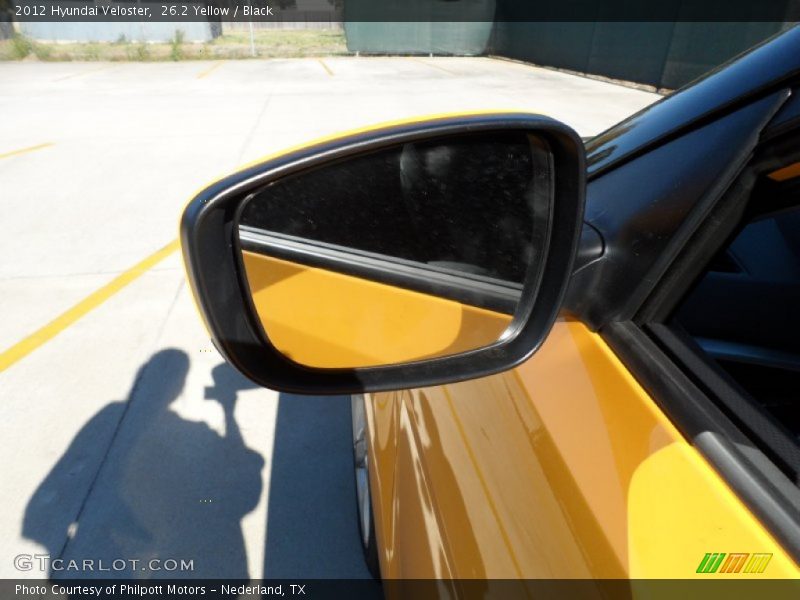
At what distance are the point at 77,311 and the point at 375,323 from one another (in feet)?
12.8

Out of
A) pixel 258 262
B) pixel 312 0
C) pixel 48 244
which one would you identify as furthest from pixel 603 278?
pixel 312 0

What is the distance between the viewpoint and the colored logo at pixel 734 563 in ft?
2.09

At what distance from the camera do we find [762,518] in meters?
0.67

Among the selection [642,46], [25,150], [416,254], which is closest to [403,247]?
[416,254]

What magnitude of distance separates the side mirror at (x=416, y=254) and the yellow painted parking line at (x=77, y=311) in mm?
3405

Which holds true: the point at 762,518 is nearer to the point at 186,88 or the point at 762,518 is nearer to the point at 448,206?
the point at 448,206

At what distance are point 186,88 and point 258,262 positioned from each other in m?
17.1

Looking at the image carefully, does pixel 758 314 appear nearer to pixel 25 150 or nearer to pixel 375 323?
pixel 375 323

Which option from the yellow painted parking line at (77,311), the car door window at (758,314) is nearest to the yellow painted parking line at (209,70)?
the yellow painted parking line at (77,311)

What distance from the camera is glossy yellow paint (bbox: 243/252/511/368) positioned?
0.94 meters

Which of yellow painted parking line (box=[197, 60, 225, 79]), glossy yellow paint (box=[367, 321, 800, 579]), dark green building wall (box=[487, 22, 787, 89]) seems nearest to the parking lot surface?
glossy yellow paint (box=[367, 321, 800, 579])

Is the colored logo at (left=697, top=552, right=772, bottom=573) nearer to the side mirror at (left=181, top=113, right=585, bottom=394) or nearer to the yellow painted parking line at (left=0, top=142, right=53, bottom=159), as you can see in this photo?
the side mirror at (left=181, top=113, right=585, bottom=394)

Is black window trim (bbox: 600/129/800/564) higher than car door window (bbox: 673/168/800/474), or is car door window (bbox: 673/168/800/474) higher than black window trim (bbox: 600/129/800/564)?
black window trim (bbox: 600/129/800/564)

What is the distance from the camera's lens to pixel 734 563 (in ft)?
2.12
